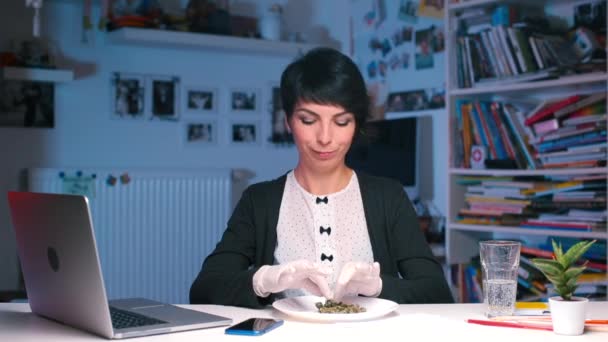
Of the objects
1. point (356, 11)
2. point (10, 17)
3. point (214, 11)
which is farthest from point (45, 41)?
point (356, 11)

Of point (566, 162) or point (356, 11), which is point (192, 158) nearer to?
point (356, 11)

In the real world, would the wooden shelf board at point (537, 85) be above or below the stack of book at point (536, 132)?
above

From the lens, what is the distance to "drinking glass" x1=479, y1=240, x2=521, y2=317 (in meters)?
1.48

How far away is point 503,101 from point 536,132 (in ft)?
0.92

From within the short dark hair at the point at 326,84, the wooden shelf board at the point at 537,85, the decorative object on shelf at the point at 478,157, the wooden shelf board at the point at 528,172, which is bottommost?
the wooden shelf board at the point at 528,172

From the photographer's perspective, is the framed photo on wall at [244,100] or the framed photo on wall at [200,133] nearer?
the framed photo on wall at [200,133]

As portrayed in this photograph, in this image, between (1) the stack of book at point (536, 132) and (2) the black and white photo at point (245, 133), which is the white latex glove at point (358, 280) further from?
(2) the black and white photo at point (245, 133)

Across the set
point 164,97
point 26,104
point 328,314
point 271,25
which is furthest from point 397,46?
point 328,314

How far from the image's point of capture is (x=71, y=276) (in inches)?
51.9

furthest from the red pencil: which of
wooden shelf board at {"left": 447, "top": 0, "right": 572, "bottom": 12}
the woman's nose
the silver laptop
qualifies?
wooden shelf board at {"left": 447, "top": 0, "right": 572, "bottom": 12}

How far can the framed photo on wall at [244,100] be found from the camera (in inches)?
176

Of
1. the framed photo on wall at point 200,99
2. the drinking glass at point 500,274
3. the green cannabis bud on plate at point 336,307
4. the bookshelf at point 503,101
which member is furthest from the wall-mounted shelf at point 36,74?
the drinking glass at point 500,274

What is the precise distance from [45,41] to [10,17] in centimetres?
19

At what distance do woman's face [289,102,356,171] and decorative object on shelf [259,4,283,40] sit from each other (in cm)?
259
